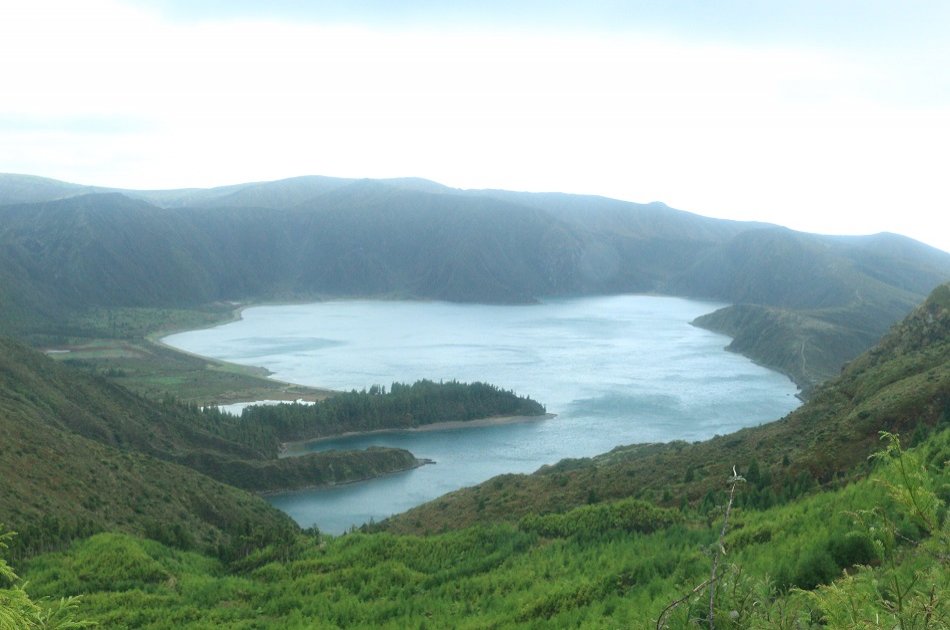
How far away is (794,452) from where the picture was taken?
20719 millimetres

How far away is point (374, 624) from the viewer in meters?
11.8

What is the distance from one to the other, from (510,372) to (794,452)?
2549 inches

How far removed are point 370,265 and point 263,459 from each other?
147532 millimetres

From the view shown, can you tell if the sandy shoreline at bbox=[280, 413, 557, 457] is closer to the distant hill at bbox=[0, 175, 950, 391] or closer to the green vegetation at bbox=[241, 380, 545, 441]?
the green vegetation at bbox=[241, 380, 545, 441]

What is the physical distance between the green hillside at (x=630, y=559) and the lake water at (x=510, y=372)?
23.3 metres

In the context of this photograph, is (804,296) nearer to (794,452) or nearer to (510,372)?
(510,372)

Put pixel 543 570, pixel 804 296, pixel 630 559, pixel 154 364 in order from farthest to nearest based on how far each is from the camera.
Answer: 1. pixel 804 296
2. pixel 154 364
3. pixel 543 570
4. pixel 630 559

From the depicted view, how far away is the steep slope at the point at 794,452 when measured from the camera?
1778 cm

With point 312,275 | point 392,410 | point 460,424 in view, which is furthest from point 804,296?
point 392,410

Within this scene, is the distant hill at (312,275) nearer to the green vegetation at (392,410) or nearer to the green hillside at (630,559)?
the green vegetation at (392,410)

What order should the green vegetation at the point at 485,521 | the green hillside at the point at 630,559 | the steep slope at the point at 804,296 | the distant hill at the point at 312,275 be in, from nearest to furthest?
the green hillside at the point at 630,559
the green vegetation at the point at 485,521
the steep slope at the point at 804,296
the distant hill at the point at 312,275

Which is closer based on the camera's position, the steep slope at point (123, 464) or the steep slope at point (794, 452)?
the steep slope at point (794, 452)

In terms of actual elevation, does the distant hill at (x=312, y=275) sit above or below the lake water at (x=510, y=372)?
above

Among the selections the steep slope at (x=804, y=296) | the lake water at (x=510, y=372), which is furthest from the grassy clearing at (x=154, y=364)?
the steep slope at (x=804, y=296)
